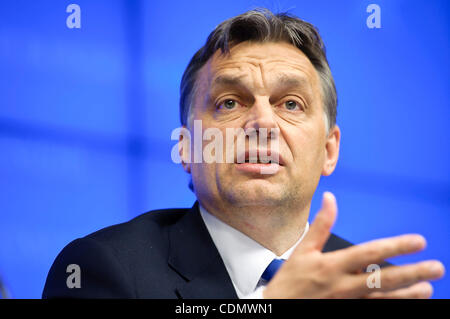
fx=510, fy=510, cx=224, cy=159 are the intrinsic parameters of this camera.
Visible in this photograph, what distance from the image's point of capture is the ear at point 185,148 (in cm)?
169

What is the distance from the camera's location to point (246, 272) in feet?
4.57

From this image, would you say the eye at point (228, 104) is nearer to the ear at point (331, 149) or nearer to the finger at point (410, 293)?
the ear at point (331, 149)

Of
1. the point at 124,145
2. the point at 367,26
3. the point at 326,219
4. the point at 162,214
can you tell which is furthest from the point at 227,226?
the point at 367,26

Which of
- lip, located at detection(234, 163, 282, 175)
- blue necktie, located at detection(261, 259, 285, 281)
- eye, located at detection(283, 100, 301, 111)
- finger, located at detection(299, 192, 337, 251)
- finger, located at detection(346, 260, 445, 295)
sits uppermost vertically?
eye, located at detection(283, 100, 301, 111)

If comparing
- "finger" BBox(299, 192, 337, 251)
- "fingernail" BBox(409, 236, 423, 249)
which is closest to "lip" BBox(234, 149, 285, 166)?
"finger" BBox(299, 192, 337, 251)

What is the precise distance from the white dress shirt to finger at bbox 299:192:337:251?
1.05ft

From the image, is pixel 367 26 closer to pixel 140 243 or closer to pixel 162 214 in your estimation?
pixel 162 214

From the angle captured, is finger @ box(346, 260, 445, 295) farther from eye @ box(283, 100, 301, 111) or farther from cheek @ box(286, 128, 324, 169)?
eye @ box(283, 100, 301, 111)

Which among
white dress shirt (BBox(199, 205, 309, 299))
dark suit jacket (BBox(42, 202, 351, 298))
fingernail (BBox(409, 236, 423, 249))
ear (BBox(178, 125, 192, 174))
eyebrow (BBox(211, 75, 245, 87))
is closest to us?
fingernail (BBox(409, 236, 423, 249))

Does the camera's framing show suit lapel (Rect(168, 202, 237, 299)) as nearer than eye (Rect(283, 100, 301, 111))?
Yes

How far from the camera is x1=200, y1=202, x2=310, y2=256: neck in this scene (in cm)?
146

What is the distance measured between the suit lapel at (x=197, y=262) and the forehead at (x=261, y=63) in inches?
17.9

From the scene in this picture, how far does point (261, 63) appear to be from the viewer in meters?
1.53

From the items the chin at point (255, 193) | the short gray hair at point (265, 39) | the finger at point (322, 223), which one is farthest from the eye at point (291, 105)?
the finger at point (322, 223)
